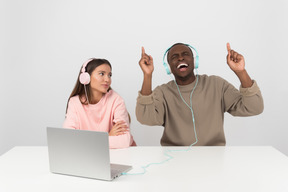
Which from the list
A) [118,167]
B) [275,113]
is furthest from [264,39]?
[118,167]

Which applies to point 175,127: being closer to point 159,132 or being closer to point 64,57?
point 159,132

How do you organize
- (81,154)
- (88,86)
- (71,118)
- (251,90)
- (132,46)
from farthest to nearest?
(132,46)
(88,86)
(71,118)
(251,90)
(81,154)

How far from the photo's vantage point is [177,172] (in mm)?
1196

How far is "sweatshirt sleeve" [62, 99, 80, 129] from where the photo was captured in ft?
6.17

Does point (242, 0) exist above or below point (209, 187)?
above

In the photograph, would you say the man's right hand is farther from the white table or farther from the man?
the white table

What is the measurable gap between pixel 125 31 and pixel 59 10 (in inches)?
25.9

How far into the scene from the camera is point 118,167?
1247 millimetres

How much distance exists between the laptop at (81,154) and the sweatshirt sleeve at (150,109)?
1.75 feet

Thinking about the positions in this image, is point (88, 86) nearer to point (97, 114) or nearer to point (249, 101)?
point (97, 114)

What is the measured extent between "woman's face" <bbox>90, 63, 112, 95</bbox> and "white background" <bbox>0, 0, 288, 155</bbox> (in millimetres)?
849

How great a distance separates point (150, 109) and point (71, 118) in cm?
52

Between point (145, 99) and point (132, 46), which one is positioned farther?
point (132, 46)

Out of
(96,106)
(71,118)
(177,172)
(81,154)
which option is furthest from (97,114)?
(177,172)
